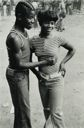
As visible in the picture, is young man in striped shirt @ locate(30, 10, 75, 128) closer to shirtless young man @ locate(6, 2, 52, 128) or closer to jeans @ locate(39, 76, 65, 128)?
jeans @ locate(39, 76, 65, 128)

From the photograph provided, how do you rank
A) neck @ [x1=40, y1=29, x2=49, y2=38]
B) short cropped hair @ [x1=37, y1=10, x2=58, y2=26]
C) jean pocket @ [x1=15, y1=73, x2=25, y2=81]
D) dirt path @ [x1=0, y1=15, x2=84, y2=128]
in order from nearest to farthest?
short cropped hair @ [x1=37, y1=10, x2=58, y2=26] → neck @ [x1=40, y1=29, x2=49, y2=38] → jean pocket @ [x1=15, y1=73, x2=25, y2=81] → dirt path @ [x1=0, y1=15, x2=84, y2=128]

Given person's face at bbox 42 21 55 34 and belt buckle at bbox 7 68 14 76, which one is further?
belt buckle at bbox 7 68 14 76

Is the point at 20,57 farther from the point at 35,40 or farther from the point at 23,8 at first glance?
the point at 23,8

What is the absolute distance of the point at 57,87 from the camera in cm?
529

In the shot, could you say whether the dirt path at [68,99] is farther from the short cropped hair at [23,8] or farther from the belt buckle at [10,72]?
the short cropped hair at [23,8]

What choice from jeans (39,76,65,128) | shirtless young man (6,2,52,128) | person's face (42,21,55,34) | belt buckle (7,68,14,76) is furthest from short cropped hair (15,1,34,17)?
jeans (39,76,65,128)

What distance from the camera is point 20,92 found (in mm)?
5438

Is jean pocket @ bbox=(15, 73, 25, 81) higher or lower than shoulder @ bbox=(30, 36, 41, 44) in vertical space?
lower

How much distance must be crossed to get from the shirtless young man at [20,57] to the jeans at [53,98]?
0.93ft

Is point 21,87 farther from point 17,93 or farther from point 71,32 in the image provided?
point 71,32

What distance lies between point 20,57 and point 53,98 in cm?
74

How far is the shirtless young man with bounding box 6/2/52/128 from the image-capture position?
5.17 metres

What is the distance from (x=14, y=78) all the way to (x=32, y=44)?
0.54 metres

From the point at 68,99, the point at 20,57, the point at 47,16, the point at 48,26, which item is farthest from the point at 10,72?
the point at 68,99
